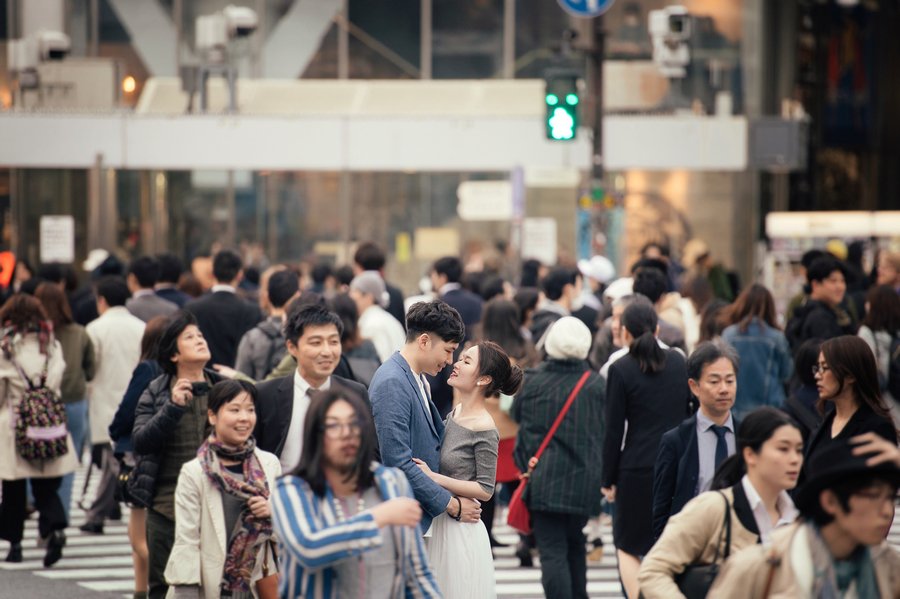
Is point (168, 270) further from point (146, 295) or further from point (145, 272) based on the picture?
point (146, 295)

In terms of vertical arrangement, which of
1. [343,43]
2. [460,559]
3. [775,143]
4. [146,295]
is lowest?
[460,559]

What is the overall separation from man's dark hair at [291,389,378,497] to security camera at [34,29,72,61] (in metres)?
24.2

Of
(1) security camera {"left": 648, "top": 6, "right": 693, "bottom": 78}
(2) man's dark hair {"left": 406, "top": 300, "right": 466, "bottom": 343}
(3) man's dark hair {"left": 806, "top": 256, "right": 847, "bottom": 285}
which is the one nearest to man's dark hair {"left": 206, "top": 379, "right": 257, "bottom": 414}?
(2) man's dark hair {"left": 406, "top": 300, "right": 466, "bottom": 343}

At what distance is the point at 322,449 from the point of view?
5.01 meters

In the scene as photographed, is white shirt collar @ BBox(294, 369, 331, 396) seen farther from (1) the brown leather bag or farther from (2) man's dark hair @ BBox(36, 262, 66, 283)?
(2) man's dark hair @ BBox(36, 262, 66, 283)

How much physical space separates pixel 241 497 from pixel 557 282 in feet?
22.1

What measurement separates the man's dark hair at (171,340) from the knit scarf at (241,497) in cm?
140

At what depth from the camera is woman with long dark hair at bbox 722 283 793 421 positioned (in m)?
11.7

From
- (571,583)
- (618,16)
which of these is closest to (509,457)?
(571,583)

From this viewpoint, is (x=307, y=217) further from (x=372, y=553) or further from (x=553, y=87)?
(x=372, y=553)

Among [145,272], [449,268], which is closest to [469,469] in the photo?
[145,272]

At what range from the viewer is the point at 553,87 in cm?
1877

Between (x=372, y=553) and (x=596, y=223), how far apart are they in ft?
50.9

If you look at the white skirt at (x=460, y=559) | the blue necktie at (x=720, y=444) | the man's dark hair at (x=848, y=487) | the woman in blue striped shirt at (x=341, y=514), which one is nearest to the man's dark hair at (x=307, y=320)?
the white skirt at (x=460, y=559)
